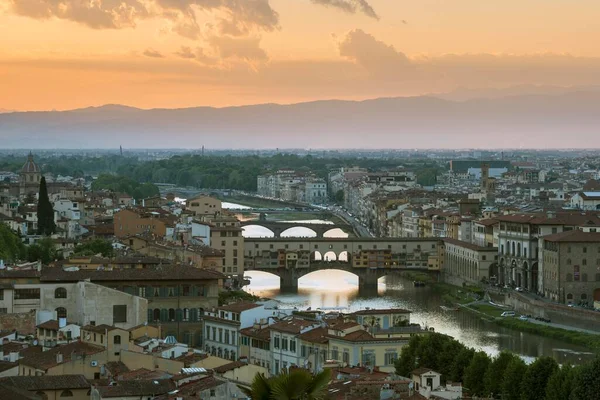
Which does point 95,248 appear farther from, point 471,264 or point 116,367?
point 116,367

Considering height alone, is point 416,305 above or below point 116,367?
below

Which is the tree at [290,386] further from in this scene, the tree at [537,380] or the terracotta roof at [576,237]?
the terracotta roof at [576,237]

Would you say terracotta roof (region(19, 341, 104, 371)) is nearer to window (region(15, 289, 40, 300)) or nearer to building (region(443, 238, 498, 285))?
window (region(15, 289, 40, 300))

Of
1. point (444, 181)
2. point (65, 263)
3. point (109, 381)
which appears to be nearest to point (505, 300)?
point (65, 263)

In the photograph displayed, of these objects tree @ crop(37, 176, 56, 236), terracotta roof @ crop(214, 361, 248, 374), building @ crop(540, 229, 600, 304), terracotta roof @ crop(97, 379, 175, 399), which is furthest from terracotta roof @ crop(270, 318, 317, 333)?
tree @ crop(37, 176, 56, 236)

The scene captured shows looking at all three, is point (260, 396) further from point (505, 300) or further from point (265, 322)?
point (505, 300)

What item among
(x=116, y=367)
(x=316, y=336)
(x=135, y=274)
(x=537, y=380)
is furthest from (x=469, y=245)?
(x=116, y=367)
